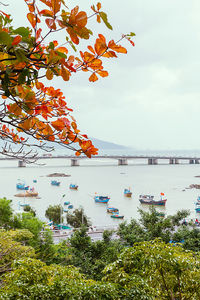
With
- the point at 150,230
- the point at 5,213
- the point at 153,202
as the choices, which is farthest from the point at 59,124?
the point at 153,202

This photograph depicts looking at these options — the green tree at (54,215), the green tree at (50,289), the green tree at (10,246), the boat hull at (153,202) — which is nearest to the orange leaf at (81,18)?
the green tree at (50,289)

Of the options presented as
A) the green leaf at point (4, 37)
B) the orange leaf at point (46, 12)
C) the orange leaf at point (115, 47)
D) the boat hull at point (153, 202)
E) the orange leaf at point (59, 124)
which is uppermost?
the orange leaf at point (46, 12)

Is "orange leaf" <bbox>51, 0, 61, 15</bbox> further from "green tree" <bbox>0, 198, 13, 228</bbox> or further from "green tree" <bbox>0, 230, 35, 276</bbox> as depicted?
"green tree" <bbox>0, 198, 13, 228</bbox>

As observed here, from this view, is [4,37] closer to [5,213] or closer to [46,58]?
[46,58]

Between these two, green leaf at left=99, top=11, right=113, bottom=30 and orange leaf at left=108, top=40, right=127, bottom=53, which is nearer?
green leaf at left=99, top=11, right=113, bottom=30

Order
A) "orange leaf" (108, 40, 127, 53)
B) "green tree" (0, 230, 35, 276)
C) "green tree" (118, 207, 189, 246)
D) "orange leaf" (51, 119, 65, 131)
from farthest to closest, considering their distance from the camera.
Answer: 1. "green tree" (118, 207, 189, 246)
2. "green tree" (0, 230, 35, 276)
3. "orange leaf" (51, 119, 65, 131)
4. "orange leaf" (108, 40, 127, 53)

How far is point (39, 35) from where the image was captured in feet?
2.60

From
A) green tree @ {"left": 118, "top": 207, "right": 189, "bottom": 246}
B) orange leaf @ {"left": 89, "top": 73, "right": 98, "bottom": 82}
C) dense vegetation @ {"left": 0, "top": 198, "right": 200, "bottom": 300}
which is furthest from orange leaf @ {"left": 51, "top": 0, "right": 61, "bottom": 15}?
green tree @ {"left": 118, "top": 207, "right": 189, "bottom": 246}

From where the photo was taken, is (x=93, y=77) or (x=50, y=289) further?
(x=50, y=289)

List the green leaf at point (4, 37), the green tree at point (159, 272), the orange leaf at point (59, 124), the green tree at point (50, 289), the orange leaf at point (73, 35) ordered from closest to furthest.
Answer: the green leaf at point (4, 37)
the orange leaf at point (73, 35)
the orange leaf at point (59, 124)
the green tree at point (50, 289)
the green tree at point (159, 272)

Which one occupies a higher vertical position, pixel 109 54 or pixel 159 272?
pixel 109 54

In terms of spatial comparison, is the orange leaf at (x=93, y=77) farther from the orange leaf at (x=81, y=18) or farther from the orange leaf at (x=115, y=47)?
the orange leaf at (x=81, y=18)

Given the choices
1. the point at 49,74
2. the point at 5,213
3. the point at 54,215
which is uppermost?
the point at 49,74

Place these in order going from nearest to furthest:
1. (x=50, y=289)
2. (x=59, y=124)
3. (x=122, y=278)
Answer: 1. (x=59, y=124)
2. (x=50, y=289)
3. (x=122, y=278)
